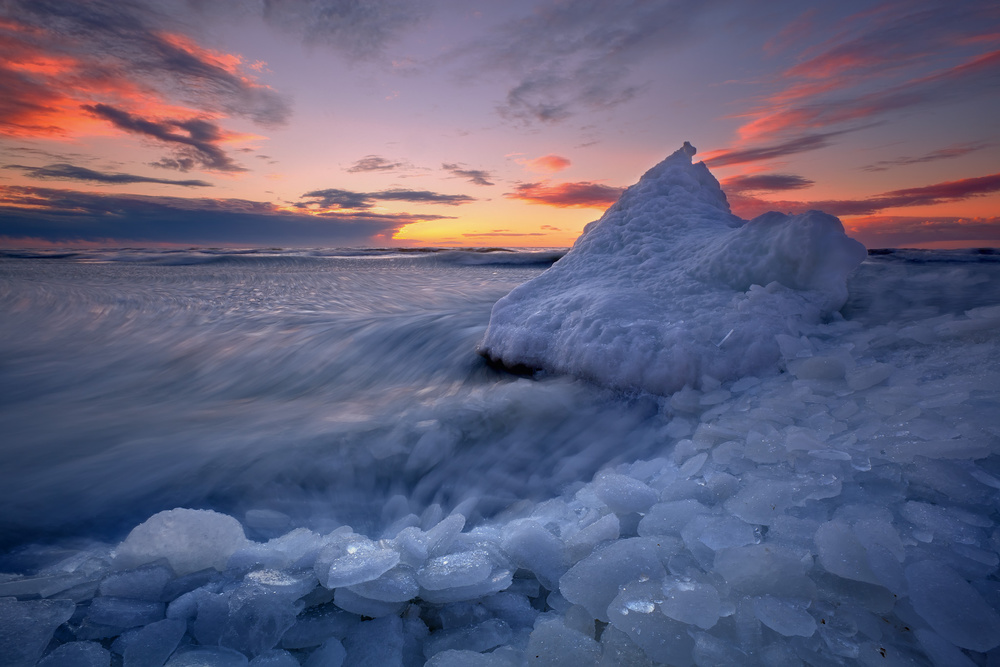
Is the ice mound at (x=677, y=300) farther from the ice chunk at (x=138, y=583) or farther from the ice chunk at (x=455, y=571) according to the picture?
the ice chunk at (x=138, y=583)

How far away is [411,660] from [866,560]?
954 mm

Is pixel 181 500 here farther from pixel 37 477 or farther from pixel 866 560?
pixel 866 560

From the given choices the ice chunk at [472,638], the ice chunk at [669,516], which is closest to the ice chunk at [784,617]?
the ice chunk at [669,516]

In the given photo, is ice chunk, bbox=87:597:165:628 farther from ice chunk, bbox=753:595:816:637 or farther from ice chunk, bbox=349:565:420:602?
ice chunk, bbox=753:595:816:637

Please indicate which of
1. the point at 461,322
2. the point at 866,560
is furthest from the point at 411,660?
the point at 461,322

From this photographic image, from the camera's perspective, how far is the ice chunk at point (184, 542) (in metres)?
1.17

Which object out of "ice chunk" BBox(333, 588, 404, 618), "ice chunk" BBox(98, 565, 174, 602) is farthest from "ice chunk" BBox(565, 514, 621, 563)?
"ice chunk" BBox(98, 565, 174, 602)

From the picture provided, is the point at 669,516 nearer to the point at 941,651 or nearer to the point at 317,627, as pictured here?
the point at 941,651

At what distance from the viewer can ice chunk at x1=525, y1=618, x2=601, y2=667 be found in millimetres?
851

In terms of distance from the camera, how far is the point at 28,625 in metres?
0.95

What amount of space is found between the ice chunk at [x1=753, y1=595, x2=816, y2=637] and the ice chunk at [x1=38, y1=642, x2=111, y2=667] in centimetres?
129

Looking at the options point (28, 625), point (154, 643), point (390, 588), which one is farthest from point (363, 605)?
point (28, 625)

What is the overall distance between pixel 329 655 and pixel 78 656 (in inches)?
19.4

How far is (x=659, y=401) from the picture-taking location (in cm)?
214
